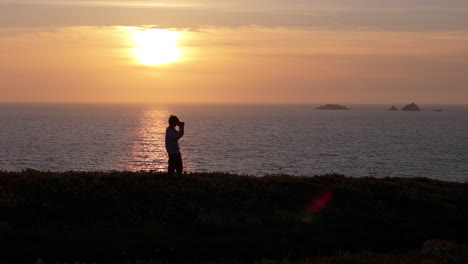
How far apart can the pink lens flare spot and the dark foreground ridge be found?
0.04 meters

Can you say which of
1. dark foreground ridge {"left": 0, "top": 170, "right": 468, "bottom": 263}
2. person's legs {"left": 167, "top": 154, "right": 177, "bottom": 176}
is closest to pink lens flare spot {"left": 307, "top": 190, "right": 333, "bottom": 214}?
dark foreground ridge {"left": 0, "top": 170, "right": 468, "bottom": 263}

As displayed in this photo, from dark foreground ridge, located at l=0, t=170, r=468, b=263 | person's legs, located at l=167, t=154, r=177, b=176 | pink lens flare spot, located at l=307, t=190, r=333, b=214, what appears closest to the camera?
dark foreground ridge, located at l=0, t=170, r=468, b=263

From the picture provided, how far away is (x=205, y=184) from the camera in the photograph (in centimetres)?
2286

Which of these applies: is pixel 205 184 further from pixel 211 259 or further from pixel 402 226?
pixel 402 226

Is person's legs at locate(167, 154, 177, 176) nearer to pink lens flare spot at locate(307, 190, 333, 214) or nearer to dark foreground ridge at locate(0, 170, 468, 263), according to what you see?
dark foreground ridge at locate(0, 170, 468, 263)

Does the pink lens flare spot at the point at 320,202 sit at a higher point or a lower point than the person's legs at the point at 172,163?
lower

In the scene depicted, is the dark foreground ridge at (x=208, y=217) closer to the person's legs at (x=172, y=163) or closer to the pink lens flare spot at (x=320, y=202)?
the pink lens flare spot at (x=320, y=202)

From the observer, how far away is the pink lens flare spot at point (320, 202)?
70.3 feet

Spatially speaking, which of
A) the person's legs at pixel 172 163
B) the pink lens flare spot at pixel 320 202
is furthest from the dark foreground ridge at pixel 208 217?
the person's legs at pixel 172 163

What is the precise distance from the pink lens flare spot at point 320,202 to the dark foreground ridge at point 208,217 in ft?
0.14

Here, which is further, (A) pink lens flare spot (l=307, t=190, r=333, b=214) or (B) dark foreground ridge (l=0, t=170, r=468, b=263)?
(A) pink lens flare spot (l=307, t=190, r=333, b=214)

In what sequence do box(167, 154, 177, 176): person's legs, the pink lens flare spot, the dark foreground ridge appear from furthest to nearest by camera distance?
box(167, 154, 177, 176): person's legs, the pink lens flare spot, the dark foreground ridge

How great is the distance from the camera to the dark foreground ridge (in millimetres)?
17031

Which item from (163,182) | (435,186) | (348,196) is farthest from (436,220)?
(163,182)
